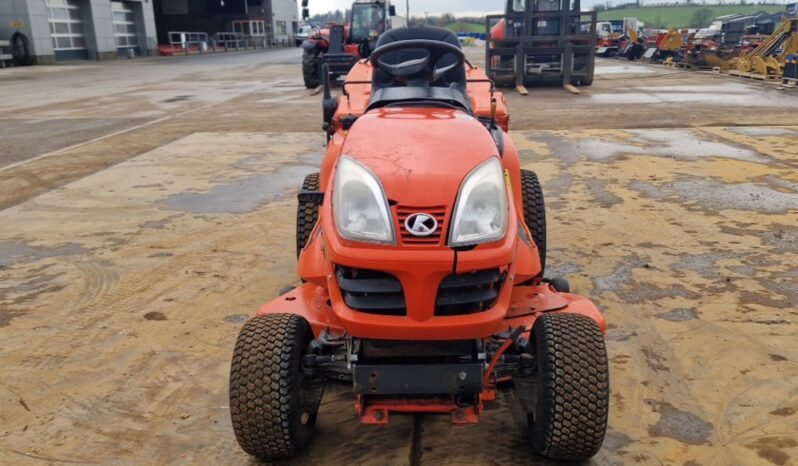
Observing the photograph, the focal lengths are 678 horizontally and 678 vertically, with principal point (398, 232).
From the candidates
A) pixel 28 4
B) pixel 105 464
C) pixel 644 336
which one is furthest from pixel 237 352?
pixel 28 4

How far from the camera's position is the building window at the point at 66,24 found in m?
32.4

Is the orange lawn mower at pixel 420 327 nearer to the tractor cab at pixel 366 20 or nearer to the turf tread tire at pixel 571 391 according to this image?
the turf tread tire at pixel 571 391

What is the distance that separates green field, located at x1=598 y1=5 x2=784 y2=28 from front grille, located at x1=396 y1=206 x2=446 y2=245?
2691 inches

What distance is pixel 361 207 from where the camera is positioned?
2.46m

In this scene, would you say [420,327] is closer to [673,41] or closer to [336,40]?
[336,40]

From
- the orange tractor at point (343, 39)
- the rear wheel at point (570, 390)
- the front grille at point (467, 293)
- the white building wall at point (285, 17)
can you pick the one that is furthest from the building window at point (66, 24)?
the rear wheel at point (570, 390)

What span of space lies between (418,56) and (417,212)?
4.10 meters

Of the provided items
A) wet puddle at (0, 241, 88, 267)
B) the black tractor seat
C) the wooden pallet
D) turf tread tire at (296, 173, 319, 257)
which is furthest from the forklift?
turf tread tire at (296, 173, 319, 257)

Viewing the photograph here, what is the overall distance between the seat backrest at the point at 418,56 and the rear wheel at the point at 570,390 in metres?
1.96

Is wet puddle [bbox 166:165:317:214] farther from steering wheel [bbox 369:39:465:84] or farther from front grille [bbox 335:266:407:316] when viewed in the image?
front grille [bbox 335:266:407:316]

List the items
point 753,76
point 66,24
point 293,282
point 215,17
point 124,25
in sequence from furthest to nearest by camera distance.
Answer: point 215,17 → point 124,25 → point 66,24 → point 753,76 → point 293,282

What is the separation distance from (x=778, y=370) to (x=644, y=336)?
2.17 ft

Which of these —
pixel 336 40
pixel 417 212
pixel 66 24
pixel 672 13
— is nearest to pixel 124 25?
pixel 66 24

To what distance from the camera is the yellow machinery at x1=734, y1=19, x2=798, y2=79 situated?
59.4ft
